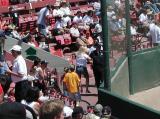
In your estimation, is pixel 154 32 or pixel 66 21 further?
pixel 66 21

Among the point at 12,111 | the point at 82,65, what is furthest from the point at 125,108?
the point at 82,65

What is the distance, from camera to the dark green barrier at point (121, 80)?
963 centimetres

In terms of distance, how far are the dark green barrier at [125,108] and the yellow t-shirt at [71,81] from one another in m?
2.44

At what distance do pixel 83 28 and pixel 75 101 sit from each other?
7.60 m

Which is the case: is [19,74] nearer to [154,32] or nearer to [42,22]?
[154,32]

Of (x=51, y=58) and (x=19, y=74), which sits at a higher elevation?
(x=19, y=74)

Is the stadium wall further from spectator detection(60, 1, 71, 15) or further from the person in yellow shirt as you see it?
spectator detection(60, 1, 71, 15)

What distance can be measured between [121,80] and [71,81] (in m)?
1.48

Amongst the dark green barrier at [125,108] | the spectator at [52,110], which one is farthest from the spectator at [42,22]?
the spectator at [52,110]

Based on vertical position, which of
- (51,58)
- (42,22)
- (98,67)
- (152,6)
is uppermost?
(152,6)

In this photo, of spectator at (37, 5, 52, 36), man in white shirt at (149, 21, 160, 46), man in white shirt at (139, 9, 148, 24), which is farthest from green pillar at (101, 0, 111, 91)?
spectator at (37, 5, 52, 36)

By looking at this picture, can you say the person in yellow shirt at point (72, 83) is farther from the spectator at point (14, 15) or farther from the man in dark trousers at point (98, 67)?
the spectator at point (14, 15)

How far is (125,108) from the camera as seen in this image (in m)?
8.48

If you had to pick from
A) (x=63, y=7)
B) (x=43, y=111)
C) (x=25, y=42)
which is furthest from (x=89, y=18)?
(x=43, y=111)
